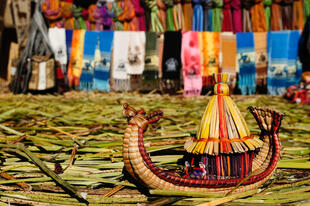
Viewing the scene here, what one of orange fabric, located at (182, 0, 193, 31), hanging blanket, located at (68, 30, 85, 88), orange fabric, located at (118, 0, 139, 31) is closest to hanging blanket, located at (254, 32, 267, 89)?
orange fabric, located at (182, 0, 193, 31)

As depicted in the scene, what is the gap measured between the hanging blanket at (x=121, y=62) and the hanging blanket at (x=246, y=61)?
243 centimetres

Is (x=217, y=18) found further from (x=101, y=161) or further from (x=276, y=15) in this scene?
(x=101, y=161)

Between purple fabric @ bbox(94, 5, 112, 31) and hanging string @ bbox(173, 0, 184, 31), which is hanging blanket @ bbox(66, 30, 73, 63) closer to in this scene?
purple fabric @ bbox(94, 5, 112, 31)

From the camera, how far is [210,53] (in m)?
6.12

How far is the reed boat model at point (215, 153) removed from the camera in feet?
3.81

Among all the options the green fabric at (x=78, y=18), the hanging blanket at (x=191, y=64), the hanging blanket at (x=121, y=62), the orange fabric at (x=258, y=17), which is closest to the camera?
the hanging blanket at (x=191, y=64)

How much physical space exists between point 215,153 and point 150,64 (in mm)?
5076

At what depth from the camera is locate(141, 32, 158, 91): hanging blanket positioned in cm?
610

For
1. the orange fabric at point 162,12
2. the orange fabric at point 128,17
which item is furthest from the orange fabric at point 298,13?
the orange fabric at point 128,17

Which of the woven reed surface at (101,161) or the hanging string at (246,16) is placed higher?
the hanging string at (246,16)

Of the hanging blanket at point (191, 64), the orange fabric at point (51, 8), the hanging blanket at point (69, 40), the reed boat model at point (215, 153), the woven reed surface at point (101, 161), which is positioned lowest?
the woven reed surface at point (101, 161)

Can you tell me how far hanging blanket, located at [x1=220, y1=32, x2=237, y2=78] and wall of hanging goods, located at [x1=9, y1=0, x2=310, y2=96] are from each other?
0.02m

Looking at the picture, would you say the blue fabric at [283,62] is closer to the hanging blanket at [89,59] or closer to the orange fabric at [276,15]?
the orange fabric at [276,15]

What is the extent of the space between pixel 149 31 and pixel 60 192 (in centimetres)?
569
